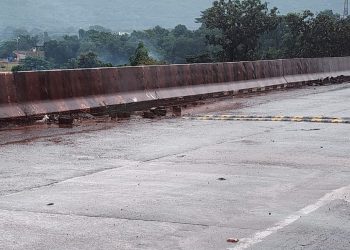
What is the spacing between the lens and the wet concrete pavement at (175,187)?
591cm

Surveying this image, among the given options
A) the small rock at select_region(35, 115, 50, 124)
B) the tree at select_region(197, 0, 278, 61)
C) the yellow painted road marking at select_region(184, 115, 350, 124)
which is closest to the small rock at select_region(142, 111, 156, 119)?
the yellow painted road marking at select_region(184, 115, 350, 124)

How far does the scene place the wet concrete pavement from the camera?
19.4 feet

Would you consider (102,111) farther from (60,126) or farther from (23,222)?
(23,222)

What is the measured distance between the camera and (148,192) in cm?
773

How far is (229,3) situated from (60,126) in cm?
4924

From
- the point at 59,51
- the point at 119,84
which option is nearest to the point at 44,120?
the point at 119,84

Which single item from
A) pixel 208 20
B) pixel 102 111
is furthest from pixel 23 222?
pixel 208 20

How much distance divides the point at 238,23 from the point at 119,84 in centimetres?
4455

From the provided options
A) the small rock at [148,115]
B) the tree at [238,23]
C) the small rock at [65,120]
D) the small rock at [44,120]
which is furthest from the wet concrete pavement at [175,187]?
the tree at [238,23]

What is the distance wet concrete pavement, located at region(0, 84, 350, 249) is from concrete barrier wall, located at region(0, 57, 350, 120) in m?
1.11

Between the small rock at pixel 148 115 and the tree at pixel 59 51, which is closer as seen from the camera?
the small rock at pixel 148 115

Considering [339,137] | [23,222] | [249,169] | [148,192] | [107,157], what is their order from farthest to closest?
[339,137] < [107,157] < [249,169] < [148,192] < [23,222]

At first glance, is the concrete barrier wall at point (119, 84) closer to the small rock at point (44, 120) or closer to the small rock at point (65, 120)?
the small rock at point (44, 120)

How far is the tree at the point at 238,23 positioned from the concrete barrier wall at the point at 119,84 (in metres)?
30.5
